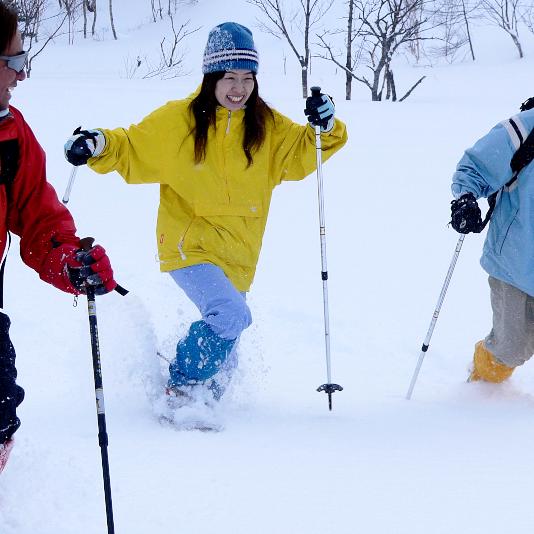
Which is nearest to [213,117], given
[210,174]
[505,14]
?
[210,174]

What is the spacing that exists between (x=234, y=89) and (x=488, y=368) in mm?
2014

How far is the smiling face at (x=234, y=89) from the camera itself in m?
3.38

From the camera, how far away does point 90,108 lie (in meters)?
10.2

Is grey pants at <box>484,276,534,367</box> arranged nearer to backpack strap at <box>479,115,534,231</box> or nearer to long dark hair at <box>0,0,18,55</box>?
backpack strap at <box>479,115,534,231</box>

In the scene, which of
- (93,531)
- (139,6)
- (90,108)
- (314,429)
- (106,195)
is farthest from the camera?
(139,6)

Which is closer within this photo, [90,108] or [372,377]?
[372,377]

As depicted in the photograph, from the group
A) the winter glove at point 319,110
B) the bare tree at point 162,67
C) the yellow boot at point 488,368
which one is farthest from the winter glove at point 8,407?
the bare tree at point 162,67

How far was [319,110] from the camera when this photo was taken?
139 inches

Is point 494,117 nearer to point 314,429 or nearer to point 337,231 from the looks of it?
point 337,231

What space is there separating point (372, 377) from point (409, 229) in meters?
2.94

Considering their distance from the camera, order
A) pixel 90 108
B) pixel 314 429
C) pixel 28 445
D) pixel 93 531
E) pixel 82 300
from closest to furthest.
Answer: pixel 93 531, pixel 28 445, pixel 314 429, pixel 82 300, pixel 90 108

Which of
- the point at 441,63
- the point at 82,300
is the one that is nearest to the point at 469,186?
the point at 82,300

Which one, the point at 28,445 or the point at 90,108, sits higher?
the point at 90,108

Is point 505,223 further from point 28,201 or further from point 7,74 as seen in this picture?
point 7,74
